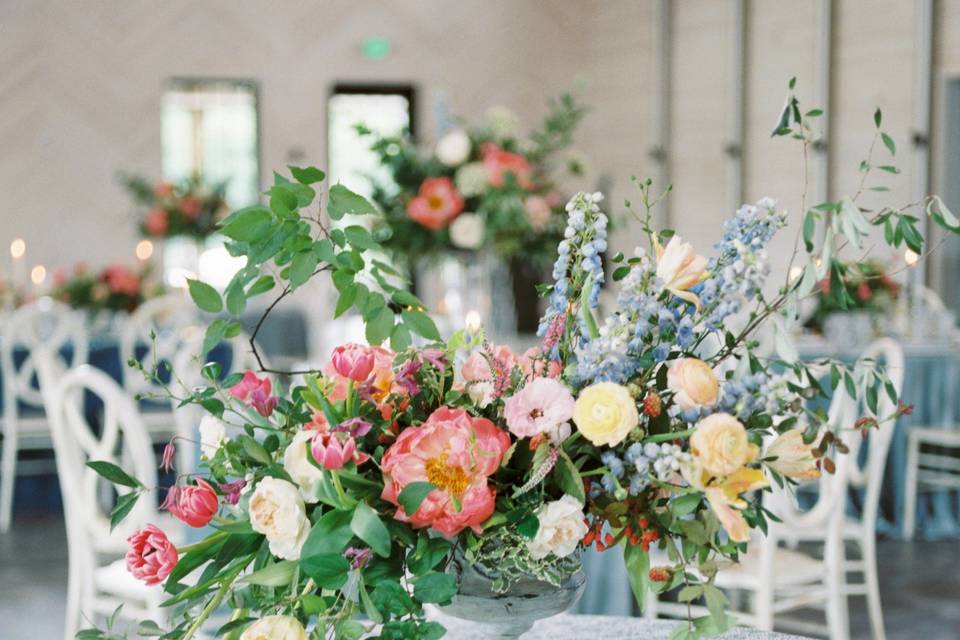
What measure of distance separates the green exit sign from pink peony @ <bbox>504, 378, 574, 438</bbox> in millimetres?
9297

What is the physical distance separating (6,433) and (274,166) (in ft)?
15.6

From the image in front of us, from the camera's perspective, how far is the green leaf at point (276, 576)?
3.33ft

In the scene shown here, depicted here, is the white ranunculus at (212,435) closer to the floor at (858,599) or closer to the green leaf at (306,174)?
the green leaf at (306,174)

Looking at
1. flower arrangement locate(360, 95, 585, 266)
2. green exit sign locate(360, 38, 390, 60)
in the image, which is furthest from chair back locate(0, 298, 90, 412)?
green exit sign locate(360, 38, 390, 60)

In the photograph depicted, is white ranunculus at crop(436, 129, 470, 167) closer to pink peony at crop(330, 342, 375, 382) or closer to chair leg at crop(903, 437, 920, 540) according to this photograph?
pink peony at crop(330, 342, 375, 382)

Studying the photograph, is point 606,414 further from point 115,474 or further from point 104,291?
point 104,291

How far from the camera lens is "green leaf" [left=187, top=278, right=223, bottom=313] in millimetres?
1104

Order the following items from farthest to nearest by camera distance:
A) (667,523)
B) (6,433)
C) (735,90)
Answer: (735,90) → (6,433) → (667,523)

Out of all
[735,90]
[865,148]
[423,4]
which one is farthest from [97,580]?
[423,4]

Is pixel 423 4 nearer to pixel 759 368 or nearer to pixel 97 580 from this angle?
pixel 97 580

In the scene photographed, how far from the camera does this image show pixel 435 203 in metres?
3.32

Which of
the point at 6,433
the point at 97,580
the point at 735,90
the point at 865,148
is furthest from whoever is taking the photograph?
the point at 735,90

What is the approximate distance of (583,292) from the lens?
3.44 ft

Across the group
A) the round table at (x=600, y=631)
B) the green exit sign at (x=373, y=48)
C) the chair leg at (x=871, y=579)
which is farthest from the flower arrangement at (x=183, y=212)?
the round table at (x=600, y=631)
